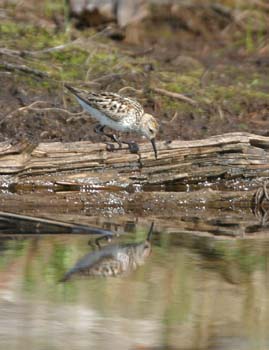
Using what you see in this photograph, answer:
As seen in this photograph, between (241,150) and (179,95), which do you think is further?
(179,95)

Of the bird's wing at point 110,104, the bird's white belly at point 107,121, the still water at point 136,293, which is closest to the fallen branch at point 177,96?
the bird's wing at point 110,104

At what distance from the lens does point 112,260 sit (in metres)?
7.55

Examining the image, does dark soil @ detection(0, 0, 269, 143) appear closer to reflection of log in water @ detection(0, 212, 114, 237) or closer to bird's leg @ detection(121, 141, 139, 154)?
bird's leg @ detection(121, 141, 139, 154)

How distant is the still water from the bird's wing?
201 centimetres

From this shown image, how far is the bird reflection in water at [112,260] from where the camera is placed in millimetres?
7249

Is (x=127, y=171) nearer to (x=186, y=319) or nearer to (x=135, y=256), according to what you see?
(x=135, y=256)

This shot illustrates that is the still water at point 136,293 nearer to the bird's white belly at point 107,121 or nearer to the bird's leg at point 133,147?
the bird's leg at point 133,147

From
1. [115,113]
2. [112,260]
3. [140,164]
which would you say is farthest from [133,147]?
[112,260]

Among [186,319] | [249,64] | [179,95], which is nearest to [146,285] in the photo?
[186,319]

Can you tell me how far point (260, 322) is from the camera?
631 centimetres

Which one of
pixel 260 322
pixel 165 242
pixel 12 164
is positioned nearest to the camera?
pixel 260 322

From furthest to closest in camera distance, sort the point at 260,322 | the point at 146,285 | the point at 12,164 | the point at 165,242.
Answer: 1. the point at 12,164
2. the point at 165,242
3. the point at 146,285
4. the point at 260,322

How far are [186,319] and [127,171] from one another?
339 cm

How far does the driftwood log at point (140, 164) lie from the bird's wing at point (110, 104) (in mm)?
707
